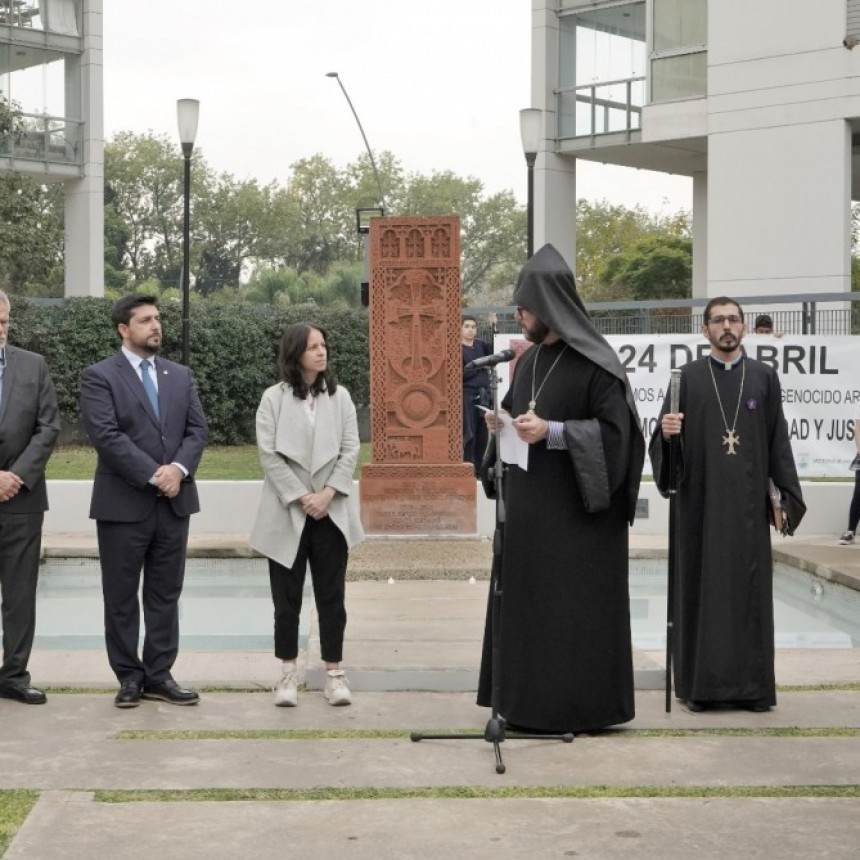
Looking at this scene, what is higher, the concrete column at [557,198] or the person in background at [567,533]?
the concrete column at [557,198]

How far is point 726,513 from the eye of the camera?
7.15m

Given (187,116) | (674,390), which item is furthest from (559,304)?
(187,116)

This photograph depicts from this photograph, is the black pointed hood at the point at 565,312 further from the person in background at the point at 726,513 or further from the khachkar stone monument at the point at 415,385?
the khachkar stone monument at the point at 415,385

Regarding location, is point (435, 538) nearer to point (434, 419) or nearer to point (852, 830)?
point (434, 419)

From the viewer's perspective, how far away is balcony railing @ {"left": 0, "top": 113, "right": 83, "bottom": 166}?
38.7m

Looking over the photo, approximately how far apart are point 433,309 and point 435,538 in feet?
6.36

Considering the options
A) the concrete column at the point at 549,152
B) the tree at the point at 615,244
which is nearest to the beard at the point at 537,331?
the concrete column at the point at 549,152

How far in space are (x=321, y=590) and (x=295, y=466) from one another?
616 mm

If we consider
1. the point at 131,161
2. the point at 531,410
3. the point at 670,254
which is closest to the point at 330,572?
A: the point at 531,410

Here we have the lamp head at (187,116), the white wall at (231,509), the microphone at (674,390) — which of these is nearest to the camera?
the microphone at (674,390)

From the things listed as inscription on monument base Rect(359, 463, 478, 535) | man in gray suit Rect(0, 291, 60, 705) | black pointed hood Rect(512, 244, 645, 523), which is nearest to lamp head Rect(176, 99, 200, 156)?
inscription on monument base Rect(359, 463, 478, 535)

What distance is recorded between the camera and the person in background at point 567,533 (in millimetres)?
6402

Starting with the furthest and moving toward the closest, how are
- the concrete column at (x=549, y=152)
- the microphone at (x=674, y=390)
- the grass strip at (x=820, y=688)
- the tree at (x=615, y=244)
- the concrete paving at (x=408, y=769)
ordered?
the tree at (x=615, y=244) < the concrete column at (x=549, y=152) < the grass strip at (x=820, y=688) < the microphone at (x=674, y=390) < the concrete paving at (x=408, y=769)

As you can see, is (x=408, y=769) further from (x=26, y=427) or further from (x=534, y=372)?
(x=26, y=427)
